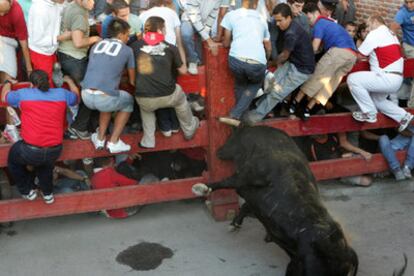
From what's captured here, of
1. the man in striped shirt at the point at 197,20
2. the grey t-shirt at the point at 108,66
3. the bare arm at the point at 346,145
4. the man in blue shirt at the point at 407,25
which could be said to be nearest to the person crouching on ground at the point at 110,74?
the grey t-shirt at the point at 108,66

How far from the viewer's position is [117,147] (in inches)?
229

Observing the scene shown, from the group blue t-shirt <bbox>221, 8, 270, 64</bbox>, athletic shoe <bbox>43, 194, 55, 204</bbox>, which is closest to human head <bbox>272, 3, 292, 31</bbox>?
blue t-shirt <bbox>221, 8, 270, 64</bbox>

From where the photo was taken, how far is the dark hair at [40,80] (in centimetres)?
525

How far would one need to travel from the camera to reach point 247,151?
568 centimetres

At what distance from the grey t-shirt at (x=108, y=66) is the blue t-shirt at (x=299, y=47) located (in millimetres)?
1701

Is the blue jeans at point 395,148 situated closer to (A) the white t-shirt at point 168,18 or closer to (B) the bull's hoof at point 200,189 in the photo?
(B) the bull's hoof at point 200,189

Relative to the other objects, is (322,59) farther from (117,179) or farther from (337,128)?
(117,179)

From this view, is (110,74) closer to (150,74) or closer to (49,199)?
(150,74)

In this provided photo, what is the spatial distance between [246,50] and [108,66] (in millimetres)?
1379

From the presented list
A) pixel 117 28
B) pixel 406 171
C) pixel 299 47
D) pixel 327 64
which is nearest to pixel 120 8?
pixel 117 28

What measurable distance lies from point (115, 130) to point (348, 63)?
2.68 meters

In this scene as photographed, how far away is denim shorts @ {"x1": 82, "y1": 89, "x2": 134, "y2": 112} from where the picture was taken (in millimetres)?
5480

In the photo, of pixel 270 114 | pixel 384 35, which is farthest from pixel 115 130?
pixel 384 35

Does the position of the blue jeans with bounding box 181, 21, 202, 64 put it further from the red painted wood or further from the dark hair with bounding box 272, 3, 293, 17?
the red painted wood
